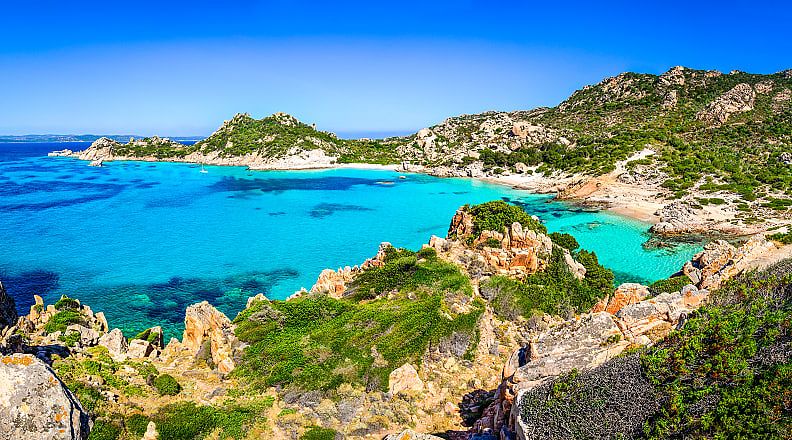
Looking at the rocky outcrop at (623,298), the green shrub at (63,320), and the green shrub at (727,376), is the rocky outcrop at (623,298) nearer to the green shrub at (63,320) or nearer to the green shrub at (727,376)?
the green shrub at (727,376)

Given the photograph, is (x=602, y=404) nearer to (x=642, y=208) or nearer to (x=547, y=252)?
(x=547, y=252)

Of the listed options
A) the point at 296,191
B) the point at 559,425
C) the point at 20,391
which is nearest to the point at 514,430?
the point at 559,425

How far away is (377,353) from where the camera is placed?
1427 centimetres

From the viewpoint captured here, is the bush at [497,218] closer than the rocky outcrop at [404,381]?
No

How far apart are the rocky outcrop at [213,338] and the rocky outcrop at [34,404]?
5076 millimetres

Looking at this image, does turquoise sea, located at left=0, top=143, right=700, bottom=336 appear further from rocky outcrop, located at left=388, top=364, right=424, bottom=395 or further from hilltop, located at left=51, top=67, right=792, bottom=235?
rocky outcrop, located at left=388, top=364, right=424, bottom=395

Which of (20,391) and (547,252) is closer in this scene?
(20,391)

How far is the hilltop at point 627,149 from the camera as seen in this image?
48875 mm

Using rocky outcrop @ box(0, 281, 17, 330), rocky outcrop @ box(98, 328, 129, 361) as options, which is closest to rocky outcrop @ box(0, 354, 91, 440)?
rocky outcrop @ box(98, 328, 129, 361)

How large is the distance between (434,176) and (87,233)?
6116 centimetres

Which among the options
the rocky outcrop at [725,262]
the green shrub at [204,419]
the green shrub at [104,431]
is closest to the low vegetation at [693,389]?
the green shrub at [204,419]

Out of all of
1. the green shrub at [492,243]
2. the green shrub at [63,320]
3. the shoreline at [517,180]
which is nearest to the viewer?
the green shrub at [63,320]

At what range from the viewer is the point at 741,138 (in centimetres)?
6994

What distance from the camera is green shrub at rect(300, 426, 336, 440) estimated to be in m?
11.1
